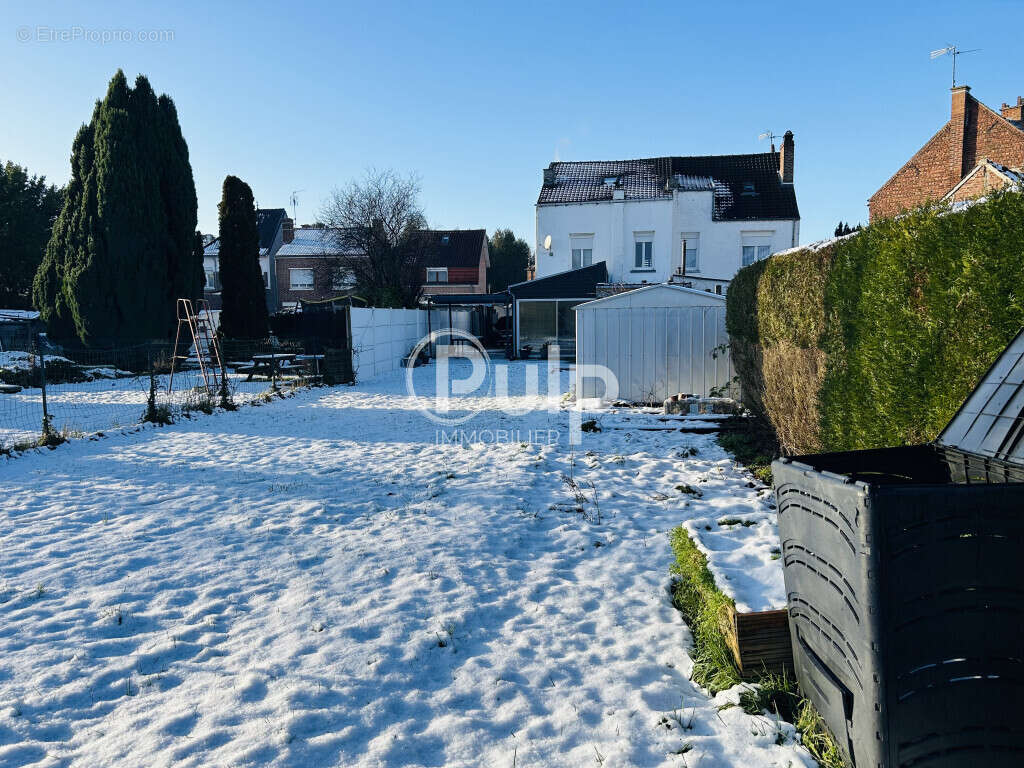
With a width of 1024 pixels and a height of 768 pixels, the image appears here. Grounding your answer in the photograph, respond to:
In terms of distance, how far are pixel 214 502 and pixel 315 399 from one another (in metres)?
7.28

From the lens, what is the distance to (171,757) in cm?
231

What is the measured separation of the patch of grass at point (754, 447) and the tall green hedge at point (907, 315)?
0.57 meters

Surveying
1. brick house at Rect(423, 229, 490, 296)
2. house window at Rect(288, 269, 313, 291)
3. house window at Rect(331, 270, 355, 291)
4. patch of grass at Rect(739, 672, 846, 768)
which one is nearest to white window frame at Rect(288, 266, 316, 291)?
house window at Rect(288, 269, 313, 291)

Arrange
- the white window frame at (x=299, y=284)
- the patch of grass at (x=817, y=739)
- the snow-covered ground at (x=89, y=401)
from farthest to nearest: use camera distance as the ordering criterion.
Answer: the white window frame at (x=299, y=284)
the snow-covered ground at (x=89, y=401)
the patch of grass at (x=817, y=739)

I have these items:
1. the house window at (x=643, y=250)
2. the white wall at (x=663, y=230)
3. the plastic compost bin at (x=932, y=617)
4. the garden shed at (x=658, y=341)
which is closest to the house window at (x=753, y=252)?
the white wall at (x=663, y=230)

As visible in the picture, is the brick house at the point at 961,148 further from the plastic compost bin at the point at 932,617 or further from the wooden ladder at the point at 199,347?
the plastic compost bin at the point at 932,617

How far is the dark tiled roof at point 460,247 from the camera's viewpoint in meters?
39.0

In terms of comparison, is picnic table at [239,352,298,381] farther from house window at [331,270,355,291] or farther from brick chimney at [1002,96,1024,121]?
brick chimney at [1002,96,1024,121]

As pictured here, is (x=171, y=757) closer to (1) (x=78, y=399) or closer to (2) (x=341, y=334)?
(1) (x=78, y=399)

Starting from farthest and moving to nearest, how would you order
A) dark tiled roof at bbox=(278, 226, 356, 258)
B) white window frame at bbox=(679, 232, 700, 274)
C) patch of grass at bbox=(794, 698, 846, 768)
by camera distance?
dark tiled roof at bbox=(278, 226, 356, 258) < white window frame at bbox=(679, 232, 700, 274) < patch of grass at bbox=(794, 698, 846, 768)

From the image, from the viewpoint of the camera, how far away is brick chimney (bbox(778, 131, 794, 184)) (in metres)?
26.3

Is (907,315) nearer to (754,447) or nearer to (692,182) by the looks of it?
(754,447)

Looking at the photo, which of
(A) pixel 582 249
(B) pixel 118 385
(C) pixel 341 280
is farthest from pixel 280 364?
(C) pixel 341 280

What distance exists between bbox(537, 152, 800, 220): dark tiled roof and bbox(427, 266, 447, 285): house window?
41.0ft
